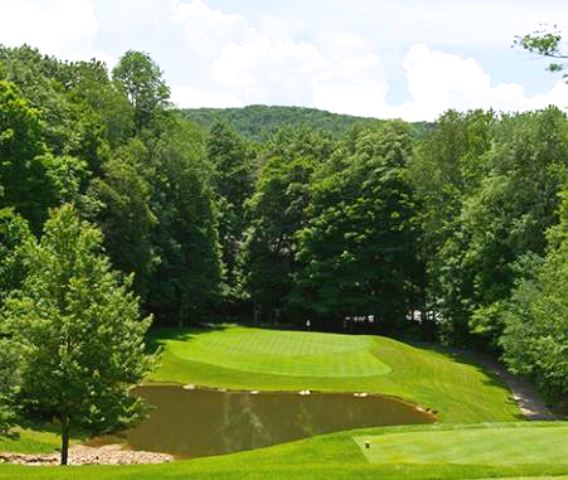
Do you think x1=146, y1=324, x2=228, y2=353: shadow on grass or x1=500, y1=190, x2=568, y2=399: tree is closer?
x1=500, y1=190, x2=568, y2=399: tree

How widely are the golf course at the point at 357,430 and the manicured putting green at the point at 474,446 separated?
1.0 inches

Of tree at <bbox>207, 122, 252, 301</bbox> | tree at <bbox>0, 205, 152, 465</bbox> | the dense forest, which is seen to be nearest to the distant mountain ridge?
the dense forest

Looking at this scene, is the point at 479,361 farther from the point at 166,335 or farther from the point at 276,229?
the point at 276,229

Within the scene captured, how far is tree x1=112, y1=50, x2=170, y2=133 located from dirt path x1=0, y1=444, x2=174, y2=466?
3531 centimetres

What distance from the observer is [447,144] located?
5194 cm

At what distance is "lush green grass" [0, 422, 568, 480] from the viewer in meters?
14.4

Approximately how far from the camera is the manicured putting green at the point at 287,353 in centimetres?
3734

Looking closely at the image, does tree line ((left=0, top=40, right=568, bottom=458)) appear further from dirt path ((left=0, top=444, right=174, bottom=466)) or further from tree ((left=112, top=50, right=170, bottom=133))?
dirt path ((left=0, top=444, right=174, bottom=466))

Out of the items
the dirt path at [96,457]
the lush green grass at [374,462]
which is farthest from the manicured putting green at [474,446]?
the dirt path at [96,457]

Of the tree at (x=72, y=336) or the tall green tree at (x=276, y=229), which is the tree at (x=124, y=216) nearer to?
the tall green tree at (x=276, y=229)

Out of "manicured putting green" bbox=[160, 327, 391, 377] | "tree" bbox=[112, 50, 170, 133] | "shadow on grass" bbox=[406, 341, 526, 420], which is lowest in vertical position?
"shadow on grass" bbox=[406, 341, 526, 420]

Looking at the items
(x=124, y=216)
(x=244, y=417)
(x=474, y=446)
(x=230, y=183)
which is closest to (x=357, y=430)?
(x=474, y=446)

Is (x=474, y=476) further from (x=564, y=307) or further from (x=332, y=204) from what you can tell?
(x=332, y=204)

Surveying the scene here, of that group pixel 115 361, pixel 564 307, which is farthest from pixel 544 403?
pixel 115 361
